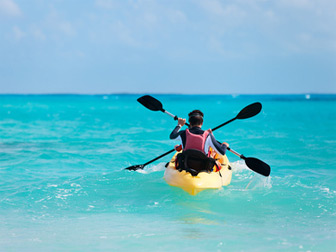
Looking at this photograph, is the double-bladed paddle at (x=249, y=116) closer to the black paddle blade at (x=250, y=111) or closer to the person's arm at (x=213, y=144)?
the black paddle blade at (x=250, y=111)

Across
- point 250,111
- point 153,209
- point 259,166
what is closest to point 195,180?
point 153,209

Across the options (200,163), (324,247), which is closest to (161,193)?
(200,163)

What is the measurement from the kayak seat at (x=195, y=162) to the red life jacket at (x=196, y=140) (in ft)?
0.36

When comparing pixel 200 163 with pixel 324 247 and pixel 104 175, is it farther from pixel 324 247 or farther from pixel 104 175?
pixel 104 175

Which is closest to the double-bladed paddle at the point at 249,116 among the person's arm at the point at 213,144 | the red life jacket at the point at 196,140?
the person's arm at the point at 213,144

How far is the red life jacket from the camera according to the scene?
23.1 feet

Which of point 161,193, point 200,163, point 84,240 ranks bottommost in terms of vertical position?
point 84,240

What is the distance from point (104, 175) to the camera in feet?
31.7

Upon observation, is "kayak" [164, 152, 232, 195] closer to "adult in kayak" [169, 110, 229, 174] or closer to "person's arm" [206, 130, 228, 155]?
"adult in kayak" [169, 110, 229, 174]

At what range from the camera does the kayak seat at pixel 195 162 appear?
7065 millimetres

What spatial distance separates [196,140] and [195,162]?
1.38 feet

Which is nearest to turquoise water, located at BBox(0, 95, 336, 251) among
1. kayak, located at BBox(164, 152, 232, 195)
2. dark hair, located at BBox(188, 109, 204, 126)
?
kayak, located at BBox(164, 152, 232, 195)

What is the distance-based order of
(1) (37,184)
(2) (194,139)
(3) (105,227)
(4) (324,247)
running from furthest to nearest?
(1) (37,184) < (2) (194,139) < (3) (105,227) < (4) (324,247)

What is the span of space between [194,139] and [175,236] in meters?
1.98
